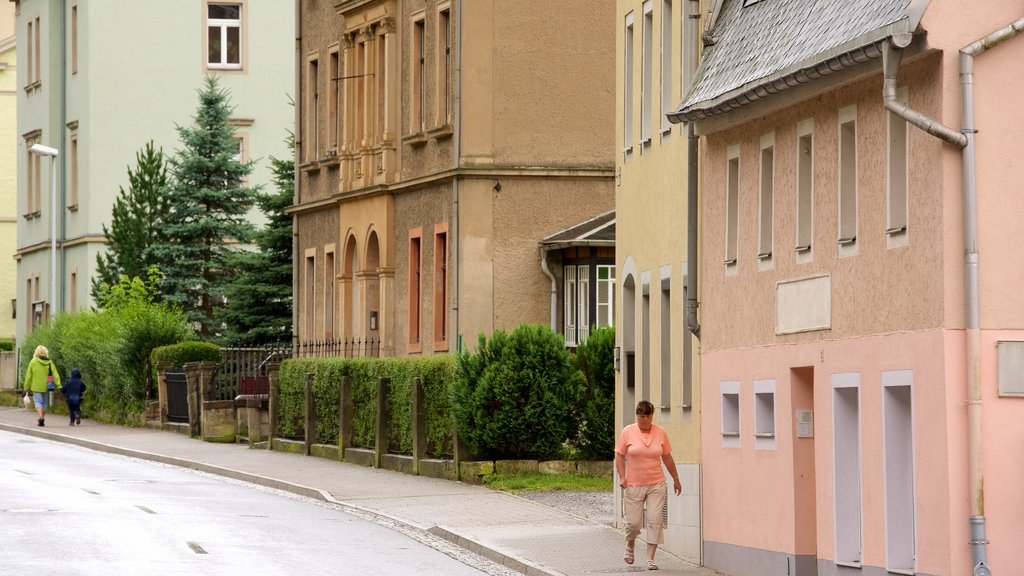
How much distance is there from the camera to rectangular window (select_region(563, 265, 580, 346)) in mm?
39344

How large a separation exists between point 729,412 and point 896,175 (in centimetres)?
511

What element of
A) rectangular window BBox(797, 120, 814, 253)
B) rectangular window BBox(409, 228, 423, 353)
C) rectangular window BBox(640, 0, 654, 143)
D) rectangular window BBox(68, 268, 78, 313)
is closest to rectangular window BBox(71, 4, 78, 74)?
rectangular window BBox(68, 268, 78, 313)

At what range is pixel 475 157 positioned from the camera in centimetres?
4006

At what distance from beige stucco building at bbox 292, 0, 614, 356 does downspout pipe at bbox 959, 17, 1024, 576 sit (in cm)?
2401

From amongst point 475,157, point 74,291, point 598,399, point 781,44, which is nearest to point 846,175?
point 781,44

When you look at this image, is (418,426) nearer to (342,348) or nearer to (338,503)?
(338,503)

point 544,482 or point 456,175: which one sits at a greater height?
point 456,175

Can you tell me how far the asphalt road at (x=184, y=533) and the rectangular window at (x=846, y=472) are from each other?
401cm

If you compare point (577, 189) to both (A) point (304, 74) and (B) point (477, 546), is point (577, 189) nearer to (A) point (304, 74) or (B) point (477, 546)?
(A) point (304, 74)

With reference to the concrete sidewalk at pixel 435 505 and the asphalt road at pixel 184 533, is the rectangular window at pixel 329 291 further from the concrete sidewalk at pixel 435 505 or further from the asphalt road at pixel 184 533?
the asphalt road at pixel 184 533

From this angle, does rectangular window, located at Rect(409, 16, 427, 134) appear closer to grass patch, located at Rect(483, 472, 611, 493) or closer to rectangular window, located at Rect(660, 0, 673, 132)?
grass patch, located at Rect(483, 472, 611, 493)

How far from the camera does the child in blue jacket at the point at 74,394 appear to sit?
49.2m

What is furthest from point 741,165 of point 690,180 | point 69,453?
point 69,453

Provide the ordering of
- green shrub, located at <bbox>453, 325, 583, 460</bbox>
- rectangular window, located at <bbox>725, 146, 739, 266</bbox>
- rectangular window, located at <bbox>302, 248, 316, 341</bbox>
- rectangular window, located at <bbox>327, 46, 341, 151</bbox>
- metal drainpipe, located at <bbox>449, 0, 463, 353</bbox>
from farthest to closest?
rectangular window, located at <bbox>302, 248, 316, 341</bbox>, rectangular window, located at <bbox>327, 46, 341, 151</bbox>, metal drainpipe, located at <bbox>449, 0, 463, 353</bbox>, green shrub, located at <bbox>453, 325, 583, 460</bbox>, rectangular window, located at <bbox>725, 146, 739, 266</bbox>
